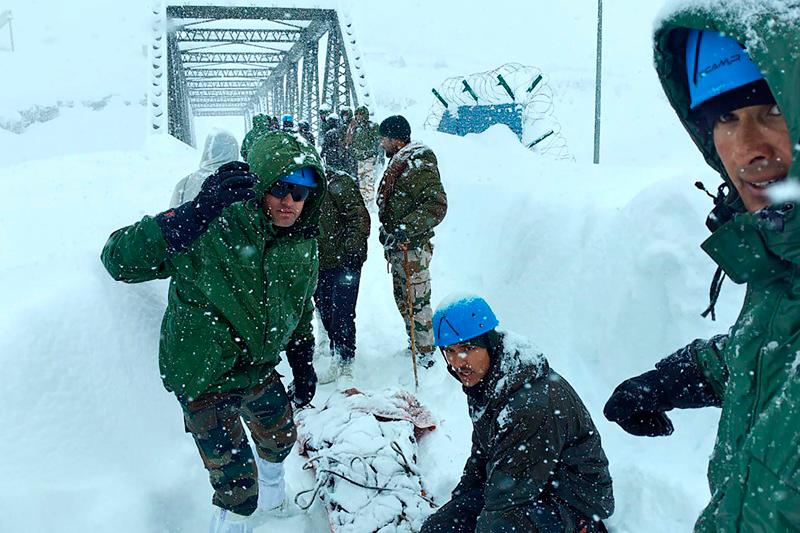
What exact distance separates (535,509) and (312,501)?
5.14ft

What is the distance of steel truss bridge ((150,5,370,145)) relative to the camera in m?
16.9

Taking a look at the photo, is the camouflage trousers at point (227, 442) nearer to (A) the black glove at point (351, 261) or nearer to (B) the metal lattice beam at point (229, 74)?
(A) the black glove at point (351, 261)

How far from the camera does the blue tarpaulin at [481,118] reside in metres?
13.4

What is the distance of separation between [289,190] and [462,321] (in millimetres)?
1061

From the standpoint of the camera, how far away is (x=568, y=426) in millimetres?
2172

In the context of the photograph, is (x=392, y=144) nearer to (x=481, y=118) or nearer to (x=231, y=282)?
(x=231, y=282)

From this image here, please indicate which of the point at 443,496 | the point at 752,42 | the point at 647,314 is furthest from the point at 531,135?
the point at 752,42

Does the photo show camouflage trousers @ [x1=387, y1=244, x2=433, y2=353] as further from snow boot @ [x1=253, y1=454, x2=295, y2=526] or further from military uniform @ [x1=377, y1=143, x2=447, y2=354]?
snow boot @ [x1=253, y1=454, x2=295, y2=526]

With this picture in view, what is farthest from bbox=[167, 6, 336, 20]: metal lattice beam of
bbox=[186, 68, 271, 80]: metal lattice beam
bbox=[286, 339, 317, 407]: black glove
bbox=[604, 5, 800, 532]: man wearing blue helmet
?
bbox=[604, 5, 800, 532]: man wearing blue helmet

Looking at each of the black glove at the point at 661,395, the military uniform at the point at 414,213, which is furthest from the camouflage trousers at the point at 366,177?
the black glove at the point at 661,395

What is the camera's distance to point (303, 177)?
270 cm

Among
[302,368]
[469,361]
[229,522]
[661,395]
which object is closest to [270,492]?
[229,522]

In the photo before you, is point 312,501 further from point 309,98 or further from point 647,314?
point 309,98

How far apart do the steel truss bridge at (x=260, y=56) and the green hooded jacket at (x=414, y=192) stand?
11.9 metres
